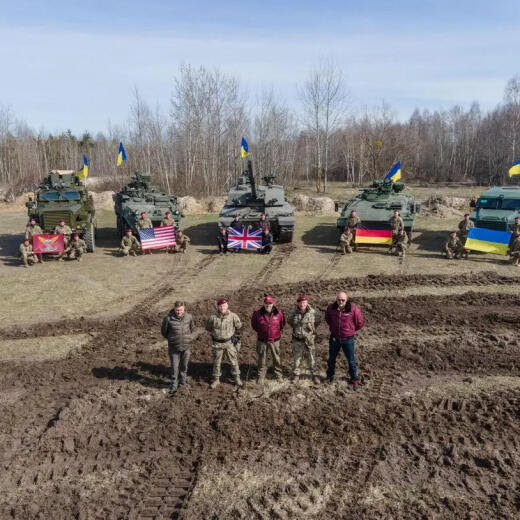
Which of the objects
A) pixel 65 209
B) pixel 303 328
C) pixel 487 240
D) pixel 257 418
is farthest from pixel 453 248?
pixel 65 209

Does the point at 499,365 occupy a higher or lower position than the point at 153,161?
lower

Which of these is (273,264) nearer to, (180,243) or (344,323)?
(180,243)

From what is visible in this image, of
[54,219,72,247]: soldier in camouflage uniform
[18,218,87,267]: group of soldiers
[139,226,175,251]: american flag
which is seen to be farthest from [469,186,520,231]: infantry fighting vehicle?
[54,219,72,247]: soldier in camouflage uniform

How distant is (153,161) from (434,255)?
3050cm

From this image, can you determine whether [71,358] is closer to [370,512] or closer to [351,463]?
[351,463]

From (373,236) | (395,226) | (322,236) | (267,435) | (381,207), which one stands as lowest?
(267,435)

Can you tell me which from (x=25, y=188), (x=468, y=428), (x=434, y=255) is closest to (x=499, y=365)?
(x=468, y=428)

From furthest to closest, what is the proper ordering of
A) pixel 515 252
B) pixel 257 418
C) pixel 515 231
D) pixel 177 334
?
pixel 515 231, pixel 515 252, pixel 177 334, pixel 257 418

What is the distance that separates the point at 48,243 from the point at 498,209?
1560 centimetres

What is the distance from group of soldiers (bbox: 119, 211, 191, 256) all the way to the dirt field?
15.0 feet

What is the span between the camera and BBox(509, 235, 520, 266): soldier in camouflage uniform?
15317mm

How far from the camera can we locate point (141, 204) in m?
19.2

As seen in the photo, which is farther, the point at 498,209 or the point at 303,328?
the point at 498,209

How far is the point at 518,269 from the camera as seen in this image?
1492 centimetres
